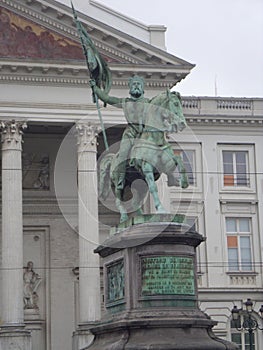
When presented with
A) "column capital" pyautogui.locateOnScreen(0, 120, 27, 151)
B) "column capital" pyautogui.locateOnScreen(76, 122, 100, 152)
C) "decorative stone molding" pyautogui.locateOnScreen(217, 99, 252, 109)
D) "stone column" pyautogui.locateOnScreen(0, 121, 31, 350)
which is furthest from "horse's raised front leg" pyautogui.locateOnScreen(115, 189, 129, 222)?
"decorative stone molding" pyautogui.locateOnScreen(217, 99, 252, 109)

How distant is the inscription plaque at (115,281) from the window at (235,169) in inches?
1180

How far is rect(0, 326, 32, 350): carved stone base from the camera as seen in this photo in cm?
3847

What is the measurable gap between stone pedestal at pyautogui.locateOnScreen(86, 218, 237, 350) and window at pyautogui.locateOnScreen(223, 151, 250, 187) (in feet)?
100

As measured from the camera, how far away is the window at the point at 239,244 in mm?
48094

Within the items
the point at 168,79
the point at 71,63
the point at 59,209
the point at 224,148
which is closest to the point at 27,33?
the point at 71,63

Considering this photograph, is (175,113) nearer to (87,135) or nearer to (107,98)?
(107,98)

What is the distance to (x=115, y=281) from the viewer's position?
758 inches

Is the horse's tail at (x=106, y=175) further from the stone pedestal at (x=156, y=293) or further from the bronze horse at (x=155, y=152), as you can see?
the stone pedestal at (x=156, y=293)

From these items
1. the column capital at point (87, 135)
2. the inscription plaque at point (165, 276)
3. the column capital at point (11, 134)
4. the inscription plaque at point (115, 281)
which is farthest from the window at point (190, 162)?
the inscription plaque at point (165, 276)

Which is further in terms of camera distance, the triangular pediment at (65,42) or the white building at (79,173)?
the triangular pediment at (65,42)

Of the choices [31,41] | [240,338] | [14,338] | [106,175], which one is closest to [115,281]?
[106,175]

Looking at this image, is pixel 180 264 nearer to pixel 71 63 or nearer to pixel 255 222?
pixel 71 63

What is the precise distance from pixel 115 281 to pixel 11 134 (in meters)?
22.6

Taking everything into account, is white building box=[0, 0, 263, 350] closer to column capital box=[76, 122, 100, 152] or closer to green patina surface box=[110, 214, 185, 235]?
column capital box=[76, 122, 100, 152]
